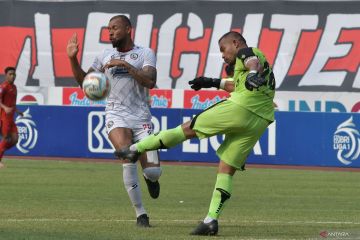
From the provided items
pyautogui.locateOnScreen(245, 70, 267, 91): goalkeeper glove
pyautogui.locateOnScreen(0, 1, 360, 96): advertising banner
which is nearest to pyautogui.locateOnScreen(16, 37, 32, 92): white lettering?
pyautogui.locateOnScreen(0, 1, 360, 96): advertising banner

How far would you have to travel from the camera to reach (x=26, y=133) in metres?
27.8

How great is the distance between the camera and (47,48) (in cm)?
3744

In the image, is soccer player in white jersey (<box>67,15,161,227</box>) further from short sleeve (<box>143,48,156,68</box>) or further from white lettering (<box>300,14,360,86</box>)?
white lettering (<box>300,14,360,86</box>)

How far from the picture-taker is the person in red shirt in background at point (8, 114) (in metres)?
24.7

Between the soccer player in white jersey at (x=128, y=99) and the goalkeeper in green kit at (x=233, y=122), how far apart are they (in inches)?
42.7

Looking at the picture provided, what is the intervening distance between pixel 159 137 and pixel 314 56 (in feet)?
80.4

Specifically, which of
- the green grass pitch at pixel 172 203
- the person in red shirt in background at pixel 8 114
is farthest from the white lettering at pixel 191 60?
the person in red shirt in background at pixel 8 114

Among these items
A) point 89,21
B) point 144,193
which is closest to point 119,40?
point 144,193

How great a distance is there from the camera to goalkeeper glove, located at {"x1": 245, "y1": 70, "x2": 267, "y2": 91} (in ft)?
35.0

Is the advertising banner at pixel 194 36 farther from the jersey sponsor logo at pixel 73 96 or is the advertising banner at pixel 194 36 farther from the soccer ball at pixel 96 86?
the soccer ball at pixel 96 86

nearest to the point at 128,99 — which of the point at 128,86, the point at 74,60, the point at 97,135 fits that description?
the point at 128,86

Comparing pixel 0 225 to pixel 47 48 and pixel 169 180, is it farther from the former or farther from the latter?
Answer: pixel 47 48

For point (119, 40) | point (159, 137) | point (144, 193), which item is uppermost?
point (119, 40)

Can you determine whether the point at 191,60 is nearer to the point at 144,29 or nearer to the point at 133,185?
the point at 144,29
